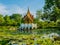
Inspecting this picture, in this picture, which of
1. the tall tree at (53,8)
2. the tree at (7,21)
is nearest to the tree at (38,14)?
the tall tree at (53,8)

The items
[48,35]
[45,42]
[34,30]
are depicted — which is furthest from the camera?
[34,30]

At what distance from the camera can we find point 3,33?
5.58m

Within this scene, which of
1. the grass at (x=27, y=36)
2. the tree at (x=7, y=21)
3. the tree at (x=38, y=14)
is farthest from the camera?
the tree at (x=7, y=21)

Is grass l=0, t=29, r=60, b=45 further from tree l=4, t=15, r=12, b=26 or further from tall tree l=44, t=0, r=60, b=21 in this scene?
tall tree l=44, t=0, r=60, b=21

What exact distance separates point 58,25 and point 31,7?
904 mm

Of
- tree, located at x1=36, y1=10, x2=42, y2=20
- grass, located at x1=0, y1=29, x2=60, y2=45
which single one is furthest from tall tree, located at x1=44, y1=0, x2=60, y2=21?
grass, located at x1=0, y1=29, x2=60, y2=45

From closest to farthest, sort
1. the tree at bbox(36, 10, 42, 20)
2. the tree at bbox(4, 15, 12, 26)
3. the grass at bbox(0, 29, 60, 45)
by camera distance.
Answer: the grass at bbox(0, 29, 60, 45)
the tree at bbox(36, 10, 42, 20)
the tree at bbox(4, 15, 12, 26)

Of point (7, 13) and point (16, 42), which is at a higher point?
point (7, 13)

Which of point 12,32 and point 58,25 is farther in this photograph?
point 58,25

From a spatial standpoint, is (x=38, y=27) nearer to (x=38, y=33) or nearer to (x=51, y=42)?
(x=38, y=33)

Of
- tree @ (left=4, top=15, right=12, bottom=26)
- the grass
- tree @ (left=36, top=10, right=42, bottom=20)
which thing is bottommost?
the grass

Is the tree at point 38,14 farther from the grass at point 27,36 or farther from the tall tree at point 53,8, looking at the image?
the grass at point 27,36

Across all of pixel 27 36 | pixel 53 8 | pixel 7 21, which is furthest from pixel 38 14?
pixel 27 36

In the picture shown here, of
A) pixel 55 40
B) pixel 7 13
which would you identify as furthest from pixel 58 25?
pixel 7 13
